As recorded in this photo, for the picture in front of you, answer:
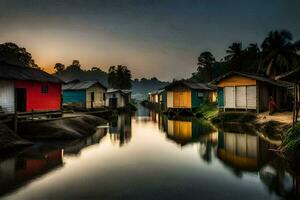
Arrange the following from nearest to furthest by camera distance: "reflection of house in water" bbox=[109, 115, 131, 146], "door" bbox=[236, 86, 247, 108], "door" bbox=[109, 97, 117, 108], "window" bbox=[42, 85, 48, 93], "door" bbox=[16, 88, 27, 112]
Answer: "reflection of house in water" bbox=[109, 115, 131, 146] → "door" bbox=[16, 88, 27, 112] → "window" bbox=[42, 85, 48, 93] → "door" bbox=[236, 86, 247, 108] → "door" bbox=[109, 97, 117, 108]

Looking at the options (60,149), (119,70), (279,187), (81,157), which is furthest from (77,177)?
(119,70)

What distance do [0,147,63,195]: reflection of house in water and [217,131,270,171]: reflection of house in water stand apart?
8.57m

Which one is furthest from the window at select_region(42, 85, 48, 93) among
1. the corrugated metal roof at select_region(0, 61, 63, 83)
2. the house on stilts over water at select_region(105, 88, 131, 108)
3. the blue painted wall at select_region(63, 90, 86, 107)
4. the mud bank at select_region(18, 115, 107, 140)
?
the house on stilts over water at select_region(105, 88, 131, 108)

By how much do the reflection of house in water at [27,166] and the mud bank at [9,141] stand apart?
2.99 feet

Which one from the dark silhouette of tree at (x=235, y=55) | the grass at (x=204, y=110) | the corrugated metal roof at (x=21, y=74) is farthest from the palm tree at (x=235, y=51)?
the corrugated metal roof at (x=21, y=74)

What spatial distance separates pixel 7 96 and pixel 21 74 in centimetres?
270

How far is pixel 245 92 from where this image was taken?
106 ft

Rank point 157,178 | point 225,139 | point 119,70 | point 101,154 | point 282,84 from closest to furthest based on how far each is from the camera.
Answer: point 157,178 → point 101,154 → point 225,139 → point 282,84 → point 119,70

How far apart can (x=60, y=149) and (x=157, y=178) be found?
27.5 ft

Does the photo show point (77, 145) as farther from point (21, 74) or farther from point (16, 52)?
point (16, 52)

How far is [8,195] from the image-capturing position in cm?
881

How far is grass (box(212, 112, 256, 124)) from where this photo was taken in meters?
29.6

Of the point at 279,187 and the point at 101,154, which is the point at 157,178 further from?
the point at 101,154

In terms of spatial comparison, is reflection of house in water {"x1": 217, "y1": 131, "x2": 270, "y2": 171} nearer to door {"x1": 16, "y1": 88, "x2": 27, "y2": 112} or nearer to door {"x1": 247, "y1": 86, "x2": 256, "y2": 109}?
door {"x1": 247, "y1": 86, "x2": 256, "y2": 109}
